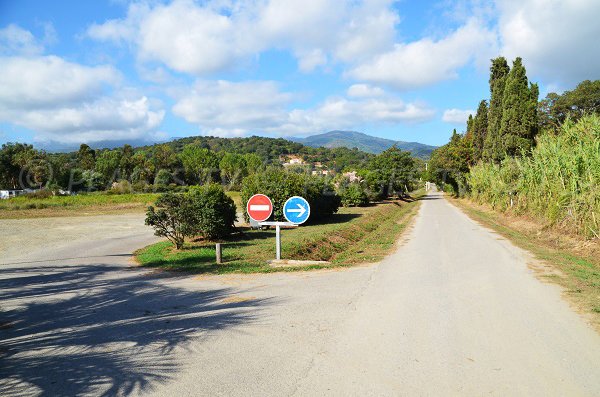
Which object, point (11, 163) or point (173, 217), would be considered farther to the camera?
point (11, 163)

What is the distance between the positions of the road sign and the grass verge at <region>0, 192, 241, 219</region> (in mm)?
25006

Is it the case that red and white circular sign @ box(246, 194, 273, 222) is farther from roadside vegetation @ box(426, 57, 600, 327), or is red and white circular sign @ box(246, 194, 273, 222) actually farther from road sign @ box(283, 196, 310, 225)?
roadside vegetation @ box(426, 57, 600, 327)

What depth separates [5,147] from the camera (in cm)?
6844

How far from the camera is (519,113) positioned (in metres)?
30.9

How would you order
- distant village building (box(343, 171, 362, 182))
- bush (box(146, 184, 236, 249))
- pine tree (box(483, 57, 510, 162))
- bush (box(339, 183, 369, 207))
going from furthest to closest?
1. distant village building (box(343, 171, 362, 182))
2. bush (box(339, 183, 369, 207))
3. pine tree (box(483, 57, 510, 162))
4. bush (box(146, 184, 236, 249))

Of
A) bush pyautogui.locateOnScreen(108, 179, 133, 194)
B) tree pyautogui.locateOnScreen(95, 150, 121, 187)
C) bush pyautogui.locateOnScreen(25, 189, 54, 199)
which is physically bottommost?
bush pyautogui.locateOnScreen(25, 189, 54, 199)

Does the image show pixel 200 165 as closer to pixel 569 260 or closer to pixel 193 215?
pixel 193 215

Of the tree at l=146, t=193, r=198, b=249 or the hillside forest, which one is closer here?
the tree at l=146, t=193, r=198, b=249

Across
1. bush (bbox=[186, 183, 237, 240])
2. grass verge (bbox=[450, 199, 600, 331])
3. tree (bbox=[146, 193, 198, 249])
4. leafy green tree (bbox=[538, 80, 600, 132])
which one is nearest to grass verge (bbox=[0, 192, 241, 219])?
bush (bbox=[186, 183, 237, 240])

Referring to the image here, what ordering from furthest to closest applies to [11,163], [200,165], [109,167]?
[200,165] < [109,167] < [11,163]

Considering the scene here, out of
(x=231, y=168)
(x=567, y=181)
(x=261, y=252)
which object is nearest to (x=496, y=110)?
(x=567, y=181)

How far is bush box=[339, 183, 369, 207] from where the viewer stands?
1487 inches

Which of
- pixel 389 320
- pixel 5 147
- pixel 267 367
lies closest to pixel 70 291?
pixel 267 367

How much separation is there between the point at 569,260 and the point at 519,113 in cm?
2300
